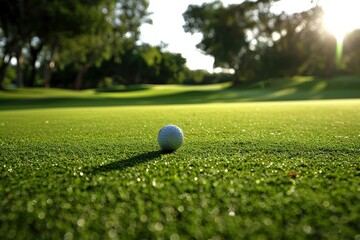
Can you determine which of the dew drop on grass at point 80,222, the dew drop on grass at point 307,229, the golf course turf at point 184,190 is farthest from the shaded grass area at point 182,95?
the dew drop on grass at point 307,229

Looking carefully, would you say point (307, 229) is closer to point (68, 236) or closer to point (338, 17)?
point (68, 236)

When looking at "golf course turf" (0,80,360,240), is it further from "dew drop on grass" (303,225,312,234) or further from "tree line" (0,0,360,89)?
"tree line" (0,0,360,89)

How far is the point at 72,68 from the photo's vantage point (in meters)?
66.1

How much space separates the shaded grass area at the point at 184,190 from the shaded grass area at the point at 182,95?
17.3 meters

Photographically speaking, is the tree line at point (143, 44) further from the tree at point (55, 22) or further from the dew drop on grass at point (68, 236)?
the dew drop on grass at point (68, 236)

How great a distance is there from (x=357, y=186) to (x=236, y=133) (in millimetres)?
3500

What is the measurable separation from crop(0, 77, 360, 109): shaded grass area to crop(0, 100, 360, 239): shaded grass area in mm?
17328

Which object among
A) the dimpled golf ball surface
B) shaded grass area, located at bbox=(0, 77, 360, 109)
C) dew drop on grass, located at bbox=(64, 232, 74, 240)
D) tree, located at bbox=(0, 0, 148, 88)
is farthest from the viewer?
tree, located at bbox=(0, 0, 148, 88)

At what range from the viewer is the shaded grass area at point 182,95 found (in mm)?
24406

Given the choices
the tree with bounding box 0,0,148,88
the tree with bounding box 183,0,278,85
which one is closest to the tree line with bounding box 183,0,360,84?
the tree with bounding box 183,0,278,85

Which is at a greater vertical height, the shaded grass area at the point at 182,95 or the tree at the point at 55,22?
the tree at the point at 55,22

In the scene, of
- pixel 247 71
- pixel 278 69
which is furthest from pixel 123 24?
pixel 278 69

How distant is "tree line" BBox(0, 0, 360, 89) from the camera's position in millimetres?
29156

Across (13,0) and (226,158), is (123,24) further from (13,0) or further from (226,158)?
(226,158)
